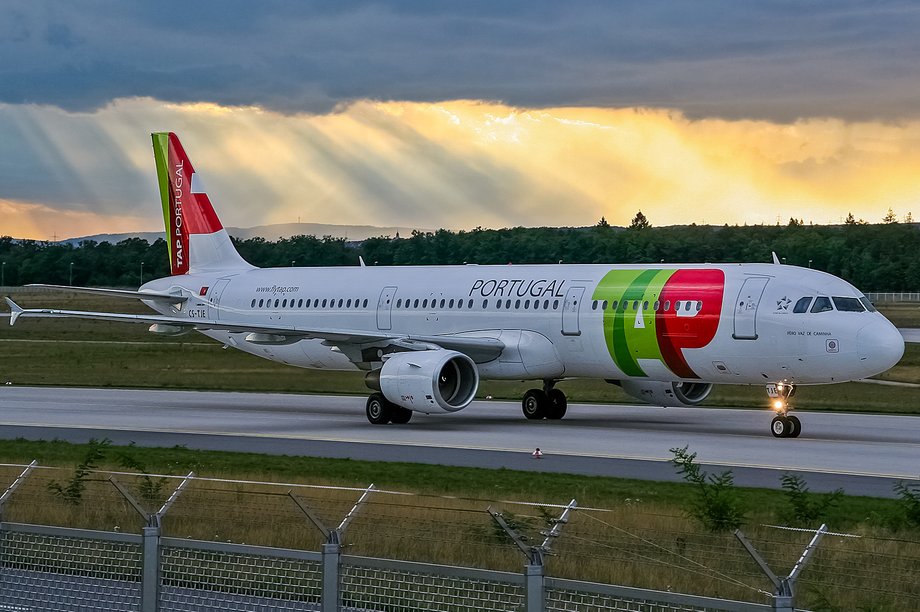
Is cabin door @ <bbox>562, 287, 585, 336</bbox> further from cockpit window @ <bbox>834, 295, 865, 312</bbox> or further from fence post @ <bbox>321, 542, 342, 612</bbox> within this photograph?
fence post @ <bbox>321, 542, 342, 612</bbox>

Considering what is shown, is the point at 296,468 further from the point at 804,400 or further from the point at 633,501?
the point at 804,400

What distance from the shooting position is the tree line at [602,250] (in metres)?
112

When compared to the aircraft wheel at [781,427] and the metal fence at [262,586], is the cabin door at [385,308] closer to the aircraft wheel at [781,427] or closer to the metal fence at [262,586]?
the aircraft wheel at [781,427]

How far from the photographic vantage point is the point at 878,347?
95.9 ft

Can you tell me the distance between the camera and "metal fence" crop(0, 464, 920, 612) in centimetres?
1077

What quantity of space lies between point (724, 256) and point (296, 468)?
93.0 metres

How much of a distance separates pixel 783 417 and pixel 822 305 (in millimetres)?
2681

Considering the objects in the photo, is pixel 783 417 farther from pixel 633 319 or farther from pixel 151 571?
pixel 151 571

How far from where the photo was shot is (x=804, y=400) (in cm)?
4262

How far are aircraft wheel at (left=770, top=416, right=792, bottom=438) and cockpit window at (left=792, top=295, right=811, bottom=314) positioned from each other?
8.18ft

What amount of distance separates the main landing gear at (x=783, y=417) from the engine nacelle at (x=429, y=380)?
6.87 meters

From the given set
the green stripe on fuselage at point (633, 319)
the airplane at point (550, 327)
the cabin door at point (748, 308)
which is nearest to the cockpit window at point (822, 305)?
the airplane at point (550, 327)

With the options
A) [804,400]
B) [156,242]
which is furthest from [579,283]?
[156,242]

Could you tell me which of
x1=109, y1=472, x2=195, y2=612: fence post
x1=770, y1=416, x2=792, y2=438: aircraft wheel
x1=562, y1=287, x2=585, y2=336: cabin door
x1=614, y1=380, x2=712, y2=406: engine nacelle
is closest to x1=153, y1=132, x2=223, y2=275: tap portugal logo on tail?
x1=562, y1=287, x2=585, y2=336: cabin door
